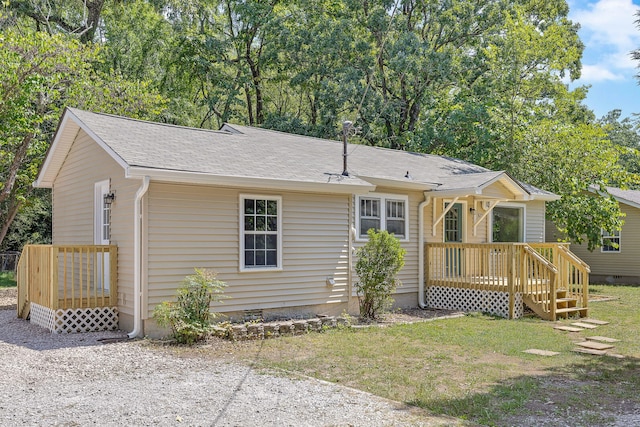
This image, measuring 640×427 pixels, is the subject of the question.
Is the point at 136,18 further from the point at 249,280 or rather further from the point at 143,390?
the point at 143,390

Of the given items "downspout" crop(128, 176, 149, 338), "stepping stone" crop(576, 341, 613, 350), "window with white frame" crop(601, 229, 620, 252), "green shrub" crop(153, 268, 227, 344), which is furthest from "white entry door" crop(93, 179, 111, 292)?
"window with white frame" crop(601, 229, 620, 252)

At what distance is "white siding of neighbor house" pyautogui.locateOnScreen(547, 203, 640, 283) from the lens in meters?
21.2

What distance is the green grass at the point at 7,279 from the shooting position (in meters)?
19.9

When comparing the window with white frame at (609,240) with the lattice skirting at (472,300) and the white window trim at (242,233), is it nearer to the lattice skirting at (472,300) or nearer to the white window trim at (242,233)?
the lattice skirting at (472,300)

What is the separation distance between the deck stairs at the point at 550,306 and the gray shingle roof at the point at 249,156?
105 inches

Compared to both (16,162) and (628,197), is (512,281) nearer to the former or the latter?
(628,197)

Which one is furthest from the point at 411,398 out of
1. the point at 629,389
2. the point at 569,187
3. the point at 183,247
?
the point at 569,187

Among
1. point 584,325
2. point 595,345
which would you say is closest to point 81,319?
point 595,345

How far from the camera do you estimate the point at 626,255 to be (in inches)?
843

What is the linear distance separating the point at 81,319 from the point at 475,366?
20.4 feet

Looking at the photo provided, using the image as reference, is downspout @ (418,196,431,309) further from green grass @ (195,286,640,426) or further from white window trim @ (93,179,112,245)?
white window trim @ (93,179,112,245)

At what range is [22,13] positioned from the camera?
21.4 meters

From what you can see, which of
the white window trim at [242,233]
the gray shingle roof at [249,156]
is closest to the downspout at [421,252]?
the gray shingle roof at [249,156]

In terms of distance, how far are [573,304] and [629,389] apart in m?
6.52
